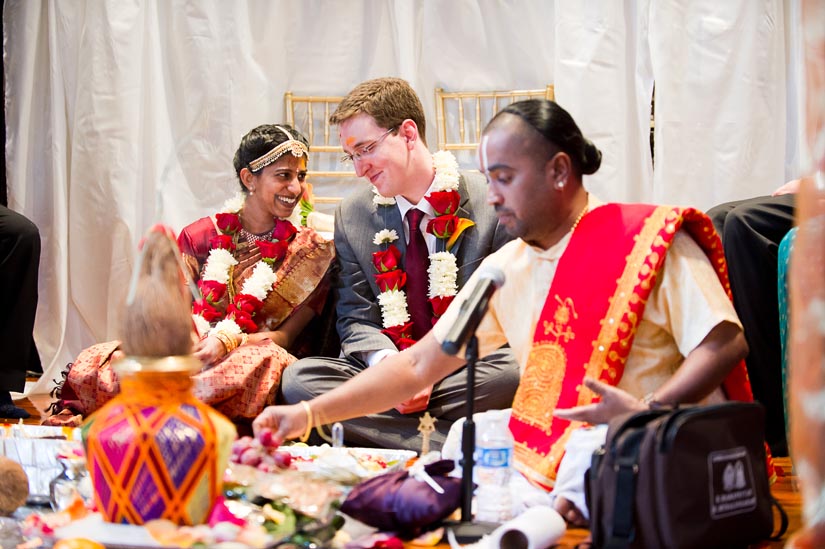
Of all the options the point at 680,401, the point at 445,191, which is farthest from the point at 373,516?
the point at 445,191

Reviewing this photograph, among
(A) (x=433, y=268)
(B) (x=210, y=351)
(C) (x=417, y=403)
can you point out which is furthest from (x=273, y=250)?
(C) (x=417, y=403)

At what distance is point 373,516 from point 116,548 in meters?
0.55

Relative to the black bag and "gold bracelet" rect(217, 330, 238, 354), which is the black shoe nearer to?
"gold bracelet" rect(217, 330, 238, 354)

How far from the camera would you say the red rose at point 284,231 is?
398cm

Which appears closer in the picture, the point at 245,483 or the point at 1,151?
the point at 245,483

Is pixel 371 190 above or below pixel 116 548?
above

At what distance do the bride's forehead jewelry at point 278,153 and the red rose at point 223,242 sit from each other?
0.30m

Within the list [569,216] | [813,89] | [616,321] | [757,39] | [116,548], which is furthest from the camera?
Answer: [757,39]

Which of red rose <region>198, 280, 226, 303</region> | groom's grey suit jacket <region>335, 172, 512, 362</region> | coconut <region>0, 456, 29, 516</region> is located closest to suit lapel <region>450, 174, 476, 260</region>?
groom's grey suit jacket <region>335, 172, 512, 362</region>

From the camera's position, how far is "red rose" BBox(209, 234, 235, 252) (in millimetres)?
3955

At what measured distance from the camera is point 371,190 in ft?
12.5

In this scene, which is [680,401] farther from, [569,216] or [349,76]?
[349,76]

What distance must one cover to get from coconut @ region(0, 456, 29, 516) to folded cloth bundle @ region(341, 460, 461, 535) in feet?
2.39

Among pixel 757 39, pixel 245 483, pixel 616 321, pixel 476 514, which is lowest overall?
pixel 476 514
